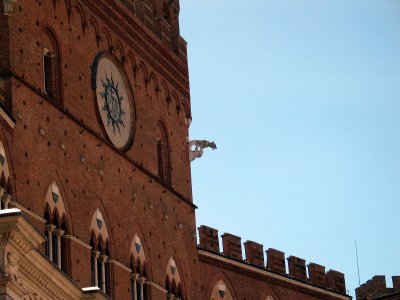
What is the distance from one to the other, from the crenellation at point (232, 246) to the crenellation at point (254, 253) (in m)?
0.44

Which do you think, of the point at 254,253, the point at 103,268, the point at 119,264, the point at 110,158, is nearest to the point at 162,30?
the point at 110,158

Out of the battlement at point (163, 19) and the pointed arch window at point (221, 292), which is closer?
the battlement at point (163, 19)

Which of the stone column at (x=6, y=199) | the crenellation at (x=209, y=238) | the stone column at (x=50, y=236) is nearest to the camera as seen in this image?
the stone column at (x=6, y=199)

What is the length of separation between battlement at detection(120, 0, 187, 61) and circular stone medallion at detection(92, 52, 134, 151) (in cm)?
211

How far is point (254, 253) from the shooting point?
3903 centimetres

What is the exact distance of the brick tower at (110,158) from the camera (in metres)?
29.4

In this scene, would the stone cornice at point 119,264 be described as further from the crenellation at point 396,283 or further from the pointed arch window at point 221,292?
the crenellation at point 396,283

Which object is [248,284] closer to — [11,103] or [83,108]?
[83,108]

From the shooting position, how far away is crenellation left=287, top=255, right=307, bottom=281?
4056 centimetres

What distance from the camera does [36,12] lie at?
102 feet

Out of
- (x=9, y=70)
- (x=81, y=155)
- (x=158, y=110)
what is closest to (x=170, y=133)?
(x=158, y=110)

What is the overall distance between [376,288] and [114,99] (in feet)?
47.2

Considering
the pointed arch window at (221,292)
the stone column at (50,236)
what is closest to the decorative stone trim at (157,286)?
the pointed arch window at (221,292)

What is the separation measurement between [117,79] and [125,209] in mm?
3265
